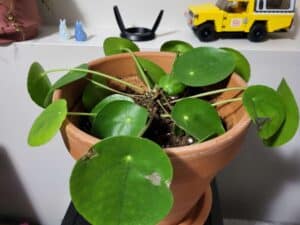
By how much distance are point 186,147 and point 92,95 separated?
20 cm

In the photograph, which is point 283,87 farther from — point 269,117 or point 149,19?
point 149,19

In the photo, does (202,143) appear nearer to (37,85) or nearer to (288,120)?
(288,120)

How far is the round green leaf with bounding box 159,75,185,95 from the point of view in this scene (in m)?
0.50

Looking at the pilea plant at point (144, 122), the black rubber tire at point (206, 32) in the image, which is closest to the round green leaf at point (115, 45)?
the pilea plant at point (144, 122)

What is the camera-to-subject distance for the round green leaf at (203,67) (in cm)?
46

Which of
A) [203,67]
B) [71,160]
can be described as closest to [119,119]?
[203,67]

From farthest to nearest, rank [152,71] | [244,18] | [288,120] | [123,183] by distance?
[244,18] < [152,71] < [288,120] < [123,183]

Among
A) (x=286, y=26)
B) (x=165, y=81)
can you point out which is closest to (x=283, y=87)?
(x=165, y=81)

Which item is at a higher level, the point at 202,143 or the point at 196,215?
the point at 202,143

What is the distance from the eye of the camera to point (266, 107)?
0.44m

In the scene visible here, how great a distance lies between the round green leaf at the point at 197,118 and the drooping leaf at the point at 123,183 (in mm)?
91

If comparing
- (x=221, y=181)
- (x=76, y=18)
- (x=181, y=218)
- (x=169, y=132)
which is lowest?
(x=221, y=181)

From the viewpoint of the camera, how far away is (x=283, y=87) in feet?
1.52

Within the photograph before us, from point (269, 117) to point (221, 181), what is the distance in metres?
0.65
